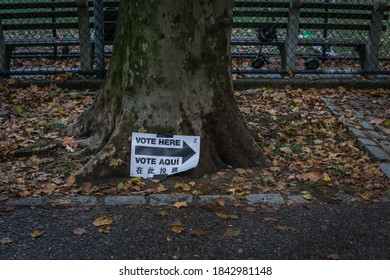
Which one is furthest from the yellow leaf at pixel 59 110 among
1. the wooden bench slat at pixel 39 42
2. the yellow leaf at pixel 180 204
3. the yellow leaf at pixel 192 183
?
the yellow leaf at pixel 180 204

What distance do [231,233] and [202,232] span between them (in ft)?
0.68

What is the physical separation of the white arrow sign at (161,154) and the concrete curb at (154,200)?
15.0 inches

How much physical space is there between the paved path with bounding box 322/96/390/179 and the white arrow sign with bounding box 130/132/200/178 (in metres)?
1.87

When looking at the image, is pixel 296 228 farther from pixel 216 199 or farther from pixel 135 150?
pixel 135 150

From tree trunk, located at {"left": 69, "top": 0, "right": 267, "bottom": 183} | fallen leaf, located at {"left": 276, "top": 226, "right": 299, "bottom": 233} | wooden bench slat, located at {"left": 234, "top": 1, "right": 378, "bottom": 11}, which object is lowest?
fallen leaf, located at {"left": 276, "top": 226, "right": 299, "bottom": 233}

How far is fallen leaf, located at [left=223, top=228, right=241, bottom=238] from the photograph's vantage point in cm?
352

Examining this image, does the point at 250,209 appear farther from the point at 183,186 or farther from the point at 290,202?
the point at 183,186

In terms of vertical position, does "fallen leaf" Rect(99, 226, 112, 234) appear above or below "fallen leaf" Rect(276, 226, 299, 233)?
below

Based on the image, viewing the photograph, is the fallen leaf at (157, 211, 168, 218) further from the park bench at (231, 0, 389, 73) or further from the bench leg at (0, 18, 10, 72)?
the bench leg at (0, 18, 10, 72)

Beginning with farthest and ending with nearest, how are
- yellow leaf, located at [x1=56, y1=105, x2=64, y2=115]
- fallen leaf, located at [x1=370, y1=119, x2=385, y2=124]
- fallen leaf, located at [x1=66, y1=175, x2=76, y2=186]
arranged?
yellow leaf, located at [x1=56, y1=105, x2=64, y2=115] < fallen leaf, located at [x1=370, y1=119, x2=385, y2=124] < fallen leaf, located at [x1=66, y1=175, x2=76, y2=186]

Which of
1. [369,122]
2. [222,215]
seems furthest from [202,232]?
[369,122]

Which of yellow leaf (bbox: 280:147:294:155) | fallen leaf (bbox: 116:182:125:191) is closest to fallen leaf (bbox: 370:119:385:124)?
yellow leaf (bbox: 280:147:294:155)

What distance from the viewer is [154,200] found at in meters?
4.03

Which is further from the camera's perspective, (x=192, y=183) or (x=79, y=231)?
(x=192, y=183)
